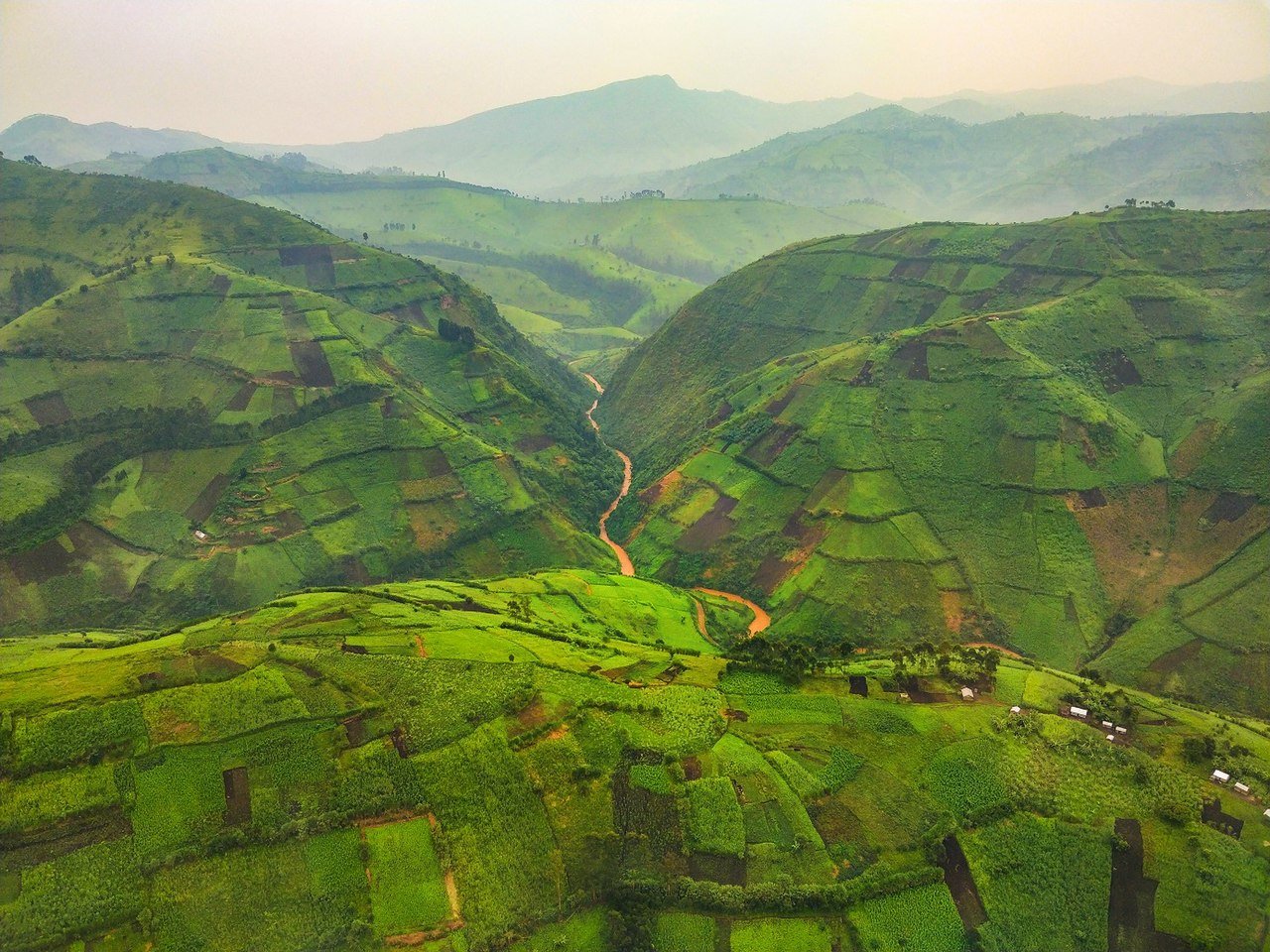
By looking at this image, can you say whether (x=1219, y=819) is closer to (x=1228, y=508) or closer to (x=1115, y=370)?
(x=1228, y=508)

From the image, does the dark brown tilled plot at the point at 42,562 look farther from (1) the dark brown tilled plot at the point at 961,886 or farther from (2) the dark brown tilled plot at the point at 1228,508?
(2) the dark brown tilled plot at the point at 1228,508

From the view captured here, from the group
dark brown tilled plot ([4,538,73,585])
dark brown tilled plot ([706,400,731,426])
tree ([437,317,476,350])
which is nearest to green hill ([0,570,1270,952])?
dark brown tilled plot ([4,538,73,585])

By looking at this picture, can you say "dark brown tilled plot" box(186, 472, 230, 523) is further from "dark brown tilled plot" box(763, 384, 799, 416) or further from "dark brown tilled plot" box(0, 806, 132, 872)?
"dark brown tilled plot" box(763, 384, 799, 416)

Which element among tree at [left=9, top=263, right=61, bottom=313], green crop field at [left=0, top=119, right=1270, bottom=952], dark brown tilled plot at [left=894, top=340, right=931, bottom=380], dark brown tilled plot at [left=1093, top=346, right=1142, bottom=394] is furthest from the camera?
tree at [left=9, top=263, right=61, bottom=313]

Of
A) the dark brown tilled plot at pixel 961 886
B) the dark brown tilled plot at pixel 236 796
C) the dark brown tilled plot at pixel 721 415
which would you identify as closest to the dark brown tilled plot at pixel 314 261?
the dark brown tilled plot at pixel 721 415

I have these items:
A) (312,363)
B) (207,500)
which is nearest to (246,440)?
(207,500)
